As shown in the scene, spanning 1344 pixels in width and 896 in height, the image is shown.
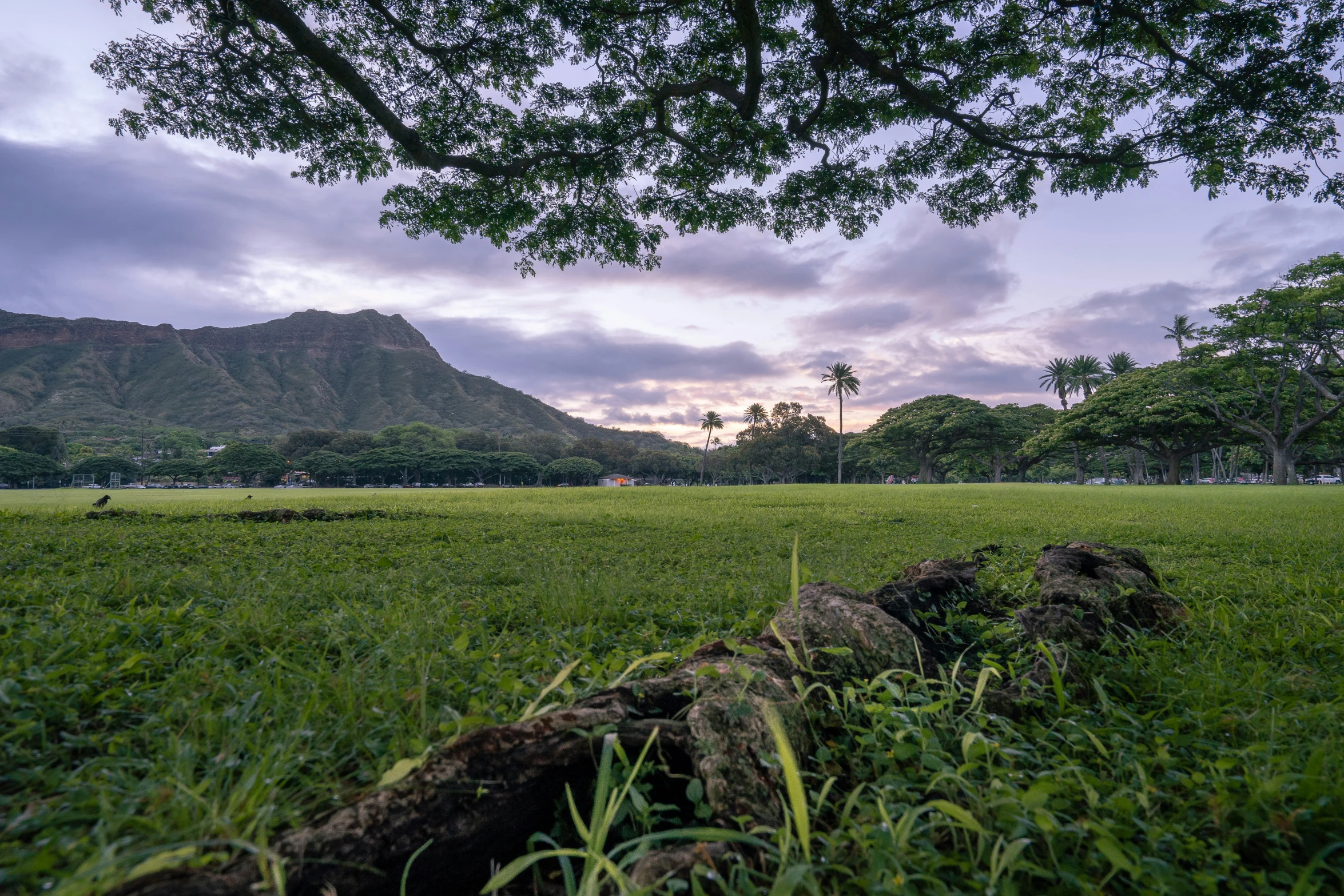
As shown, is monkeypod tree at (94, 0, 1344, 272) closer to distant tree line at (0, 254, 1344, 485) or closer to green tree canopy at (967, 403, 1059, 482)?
distant tree line at (0, 254, 1344, 485)

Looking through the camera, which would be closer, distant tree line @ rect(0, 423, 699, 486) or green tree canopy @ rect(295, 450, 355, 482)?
distant tree line @ rect(0, 423, 699, 486)

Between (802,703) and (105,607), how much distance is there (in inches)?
158

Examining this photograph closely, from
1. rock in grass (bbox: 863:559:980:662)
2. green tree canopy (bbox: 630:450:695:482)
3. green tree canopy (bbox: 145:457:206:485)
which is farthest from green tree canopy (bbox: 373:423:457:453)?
rock in grass (bbox: 863:559:980:662)

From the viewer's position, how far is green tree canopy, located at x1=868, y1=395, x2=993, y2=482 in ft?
163

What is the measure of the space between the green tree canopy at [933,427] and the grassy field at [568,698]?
49.3 metres

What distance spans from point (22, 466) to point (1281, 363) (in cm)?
11009

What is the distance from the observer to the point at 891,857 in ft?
4.37

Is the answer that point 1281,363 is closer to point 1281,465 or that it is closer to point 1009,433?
point 1281,465

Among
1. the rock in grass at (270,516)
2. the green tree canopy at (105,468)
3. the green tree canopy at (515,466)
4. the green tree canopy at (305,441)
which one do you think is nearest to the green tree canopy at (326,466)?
the green tree canopy at (305,441)

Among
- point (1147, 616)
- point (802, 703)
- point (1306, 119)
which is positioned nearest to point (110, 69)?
point (802, 703)

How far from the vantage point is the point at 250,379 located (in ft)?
470

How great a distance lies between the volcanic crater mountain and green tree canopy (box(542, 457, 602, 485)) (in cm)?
6392

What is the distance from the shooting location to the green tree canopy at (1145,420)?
3095cm

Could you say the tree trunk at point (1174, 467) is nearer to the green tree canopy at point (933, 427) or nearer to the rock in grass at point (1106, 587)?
the green tree canopy at point (933, 427)
